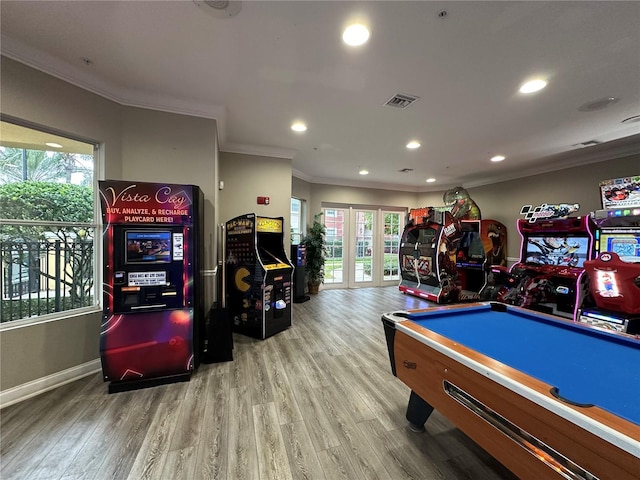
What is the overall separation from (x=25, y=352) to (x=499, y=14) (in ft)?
13.7

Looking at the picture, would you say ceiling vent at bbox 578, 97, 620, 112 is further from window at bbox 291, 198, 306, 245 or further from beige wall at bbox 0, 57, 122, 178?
beige wall at bbox 0, 57, 122, 178

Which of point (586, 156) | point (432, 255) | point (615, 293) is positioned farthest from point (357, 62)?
point (586, 156)

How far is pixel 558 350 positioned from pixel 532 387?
2.07 feet

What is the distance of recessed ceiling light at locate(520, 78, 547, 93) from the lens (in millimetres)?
2279

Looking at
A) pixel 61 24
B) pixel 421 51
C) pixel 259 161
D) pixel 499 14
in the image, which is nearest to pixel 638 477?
pixel 499 14

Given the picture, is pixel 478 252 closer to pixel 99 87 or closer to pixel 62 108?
pixel 99 87

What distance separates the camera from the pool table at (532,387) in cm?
77

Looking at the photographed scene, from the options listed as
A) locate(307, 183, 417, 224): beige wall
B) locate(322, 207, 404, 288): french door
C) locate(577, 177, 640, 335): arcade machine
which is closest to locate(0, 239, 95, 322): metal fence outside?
locate(307, 183, 417, 224): beige wall

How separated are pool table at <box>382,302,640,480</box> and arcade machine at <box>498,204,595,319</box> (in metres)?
2.34

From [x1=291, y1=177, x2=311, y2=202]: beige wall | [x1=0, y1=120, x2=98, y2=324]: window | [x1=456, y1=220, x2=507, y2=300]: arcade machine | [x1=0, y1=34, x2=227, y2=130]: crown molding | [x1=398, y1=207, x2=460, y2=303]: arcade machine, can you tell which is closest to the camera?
[x1=0, y1=34, x2=227, y2=130]: crown molding

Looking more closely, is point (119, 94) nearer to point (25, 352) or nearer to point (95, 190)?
point (95, 190)

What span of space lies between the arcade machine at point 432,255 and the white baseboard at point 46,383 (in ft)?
16.7

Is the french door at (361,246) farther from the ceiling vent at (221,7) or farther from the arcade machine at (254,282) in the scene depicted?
the ceiling vent at (221,7)

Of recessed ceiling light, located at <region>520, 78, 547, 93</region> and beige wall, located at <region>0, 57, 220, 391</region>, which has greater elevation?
recessed ceiling light, located at <region>520, 78, 547, 93</region>
